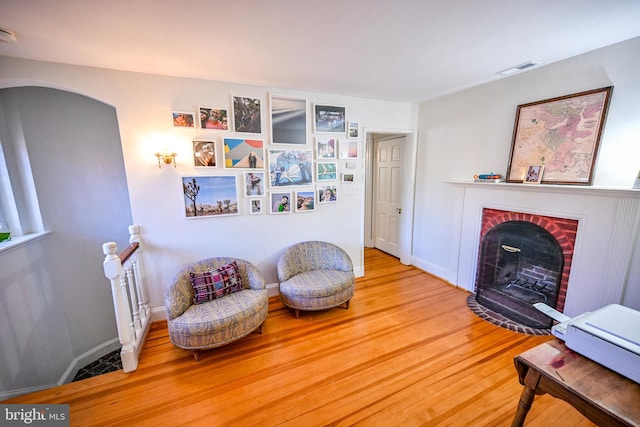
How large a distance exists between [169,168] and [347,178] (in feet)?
7.05

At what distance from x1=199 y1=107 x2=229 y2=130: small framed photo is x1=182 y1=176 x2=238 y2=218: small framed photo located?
0.55 meters

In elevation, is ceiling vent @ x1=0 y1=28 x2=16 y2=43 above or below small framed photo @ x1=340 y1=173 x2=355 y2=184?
above

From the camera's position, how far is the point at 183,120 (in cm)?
263

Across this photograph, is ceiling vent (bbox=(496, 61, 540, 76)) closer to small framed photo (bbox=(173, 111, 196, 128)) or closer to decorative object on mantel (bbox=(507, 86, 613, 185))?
decorative object on mantel (bbox=(507, 86, 613, 185))

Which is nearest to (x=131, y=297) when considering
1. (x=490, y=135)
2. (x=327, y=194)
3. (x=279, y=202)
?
(x=279, y=202)

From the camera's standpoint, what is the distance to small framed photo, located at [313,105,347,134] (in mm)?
3215

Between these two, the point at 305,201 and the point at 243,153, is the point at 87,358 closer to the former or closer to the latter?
the point at 243,153

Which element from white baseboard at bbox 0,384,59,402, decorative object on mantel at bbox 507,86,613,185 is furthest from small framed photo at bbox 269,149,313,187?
white baseboard at bbox 0,384,59,402

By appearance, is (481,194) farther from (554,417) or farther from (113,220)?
(113,220)

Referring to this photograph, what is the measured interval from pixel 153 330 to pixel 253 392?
57.9 inches

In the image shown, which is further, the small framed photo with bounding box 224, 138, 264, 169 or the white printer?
the small framed photo with bounding box 224, 138, 264, 169

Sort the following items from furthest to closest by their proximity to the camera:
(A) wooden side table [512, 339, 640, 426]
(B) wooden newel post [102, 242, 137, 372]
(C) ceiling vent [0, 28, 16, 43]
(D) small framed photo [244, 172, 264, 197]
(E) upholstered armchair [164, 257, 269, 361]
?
1. (D) small framed photo [244, 172, 264, 197]
2. (E) upholstered armchair [164, 257, 269, 361]
3. (B) wooden newel post [102, 242, 137, 372]
4. (C) ceiling vent [0, 28, 16, 43]
5. (A) wooden side table [512, 339, 640, 426]

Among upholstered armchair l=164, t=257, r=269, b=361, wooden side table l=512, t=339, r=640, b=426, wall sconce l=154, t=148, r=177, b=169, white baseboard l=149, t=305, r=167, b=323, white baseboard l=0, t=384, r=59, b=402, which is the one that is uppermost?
wall sconce l=154, t=148, r=177, b=169

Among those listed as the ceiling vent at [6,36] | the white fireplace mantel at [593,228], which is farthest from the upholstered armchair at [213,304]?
the white fireplace mantel at [593,228]
